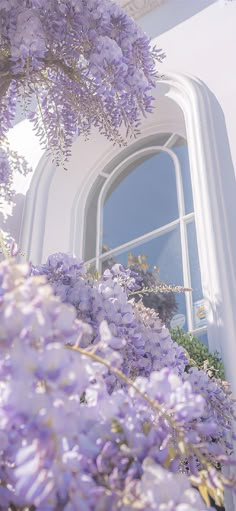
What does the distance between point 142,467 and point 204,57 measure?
4254 mm

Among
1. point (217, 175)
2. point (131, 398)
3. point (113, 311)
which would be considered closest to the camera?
point (131, 398)

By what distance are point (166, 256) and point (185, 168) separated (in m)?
0.79

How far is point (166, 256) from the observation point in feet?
13.3

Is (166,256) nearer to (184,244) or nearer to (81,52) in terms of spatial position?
(184,244)

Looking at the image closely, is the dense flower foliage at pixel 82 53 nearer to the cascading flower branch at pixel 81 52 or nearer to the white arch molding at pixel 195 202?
the cascading flower branch at pixel 81 52

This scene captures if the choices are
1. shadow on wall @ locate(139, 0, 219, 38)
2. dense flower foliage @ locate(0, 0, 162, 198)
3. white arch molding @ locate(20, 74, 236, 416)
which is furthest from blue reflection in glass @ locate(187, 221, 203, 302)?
shadow on wall @ locate(139, 0, 219, 38)

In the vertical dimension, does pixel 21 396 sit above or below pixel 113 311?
below

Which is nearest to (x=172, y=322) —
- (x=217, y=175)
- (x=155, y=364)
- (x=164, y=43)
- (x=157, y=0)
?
(x=217, y=175)

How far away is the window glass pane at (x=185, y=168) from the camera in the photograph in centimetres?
418

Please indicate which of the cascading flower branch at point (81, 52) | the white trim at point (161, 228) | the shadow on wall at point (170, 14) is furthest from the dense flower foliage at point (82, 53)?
the shadow on wall at point (170, 14)

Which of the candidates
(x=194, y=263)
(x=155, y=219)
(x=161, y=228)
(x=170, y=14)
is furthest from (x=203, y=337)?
(x=170, y=14)

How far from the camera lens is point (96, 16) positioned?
2.06 m

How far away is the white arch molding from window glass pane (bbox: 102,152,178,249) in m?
0.25

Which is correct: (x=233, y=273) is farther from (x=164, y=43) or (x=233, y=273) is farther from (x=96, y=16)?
(x=164, y=43)
